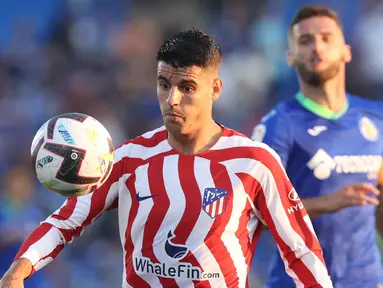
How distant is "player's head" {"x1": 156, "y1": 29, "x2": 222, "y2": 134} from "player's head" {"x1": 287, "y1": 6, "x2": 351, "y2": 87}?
63.8 inches

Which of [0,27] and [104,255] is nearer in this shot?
[104,255]

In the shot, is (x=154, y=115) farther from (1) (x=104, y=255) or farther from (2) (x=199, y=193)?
(2) (x=199, y=193)

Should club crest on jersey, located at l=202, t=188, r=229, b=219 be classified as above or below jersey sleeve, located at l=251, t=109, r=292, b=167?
below

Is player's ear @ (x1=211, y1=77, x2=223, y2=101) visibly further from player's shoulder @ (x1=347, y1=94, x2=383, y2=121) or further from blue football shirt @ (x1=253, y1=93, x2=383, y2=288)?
player's shoulder @ (x1=347, y1=94, x2=383, y2=121)

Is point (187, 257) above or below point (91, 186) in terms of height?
below

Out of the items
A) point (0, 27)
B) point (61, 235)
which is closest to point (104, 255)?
point (0, 27)

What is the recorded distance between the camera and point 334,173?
19.2 ft

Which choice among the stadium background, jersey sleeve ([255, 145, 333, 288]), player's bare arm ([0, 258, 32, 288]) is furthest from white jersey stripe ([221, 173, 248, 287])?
the stadium background

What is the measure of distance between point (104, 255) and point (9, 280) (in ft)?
22.8

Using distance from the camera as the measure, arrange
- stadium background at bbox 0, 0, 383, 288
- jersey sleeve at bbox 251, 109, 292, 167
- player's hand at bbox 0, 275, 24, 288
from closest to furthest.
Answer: player's hand at bbox 0, 275, 24, 288, jersey sleeve at bbox 251, 109, 292, 167, stadium background at bbox 0, 0, 383, 288

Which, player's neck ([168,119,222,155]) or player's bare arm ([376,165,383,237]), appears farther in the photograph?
player's bare arm ([376,165,383,237])

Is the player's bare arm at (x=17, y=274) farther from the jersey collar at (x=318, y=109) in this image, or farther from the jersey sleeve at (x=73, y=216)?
the jersey collar at (x=318, y=109)

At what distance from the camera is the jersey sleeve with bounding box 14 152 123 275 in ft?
15.0

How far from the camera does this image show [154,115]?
12.2 meters
